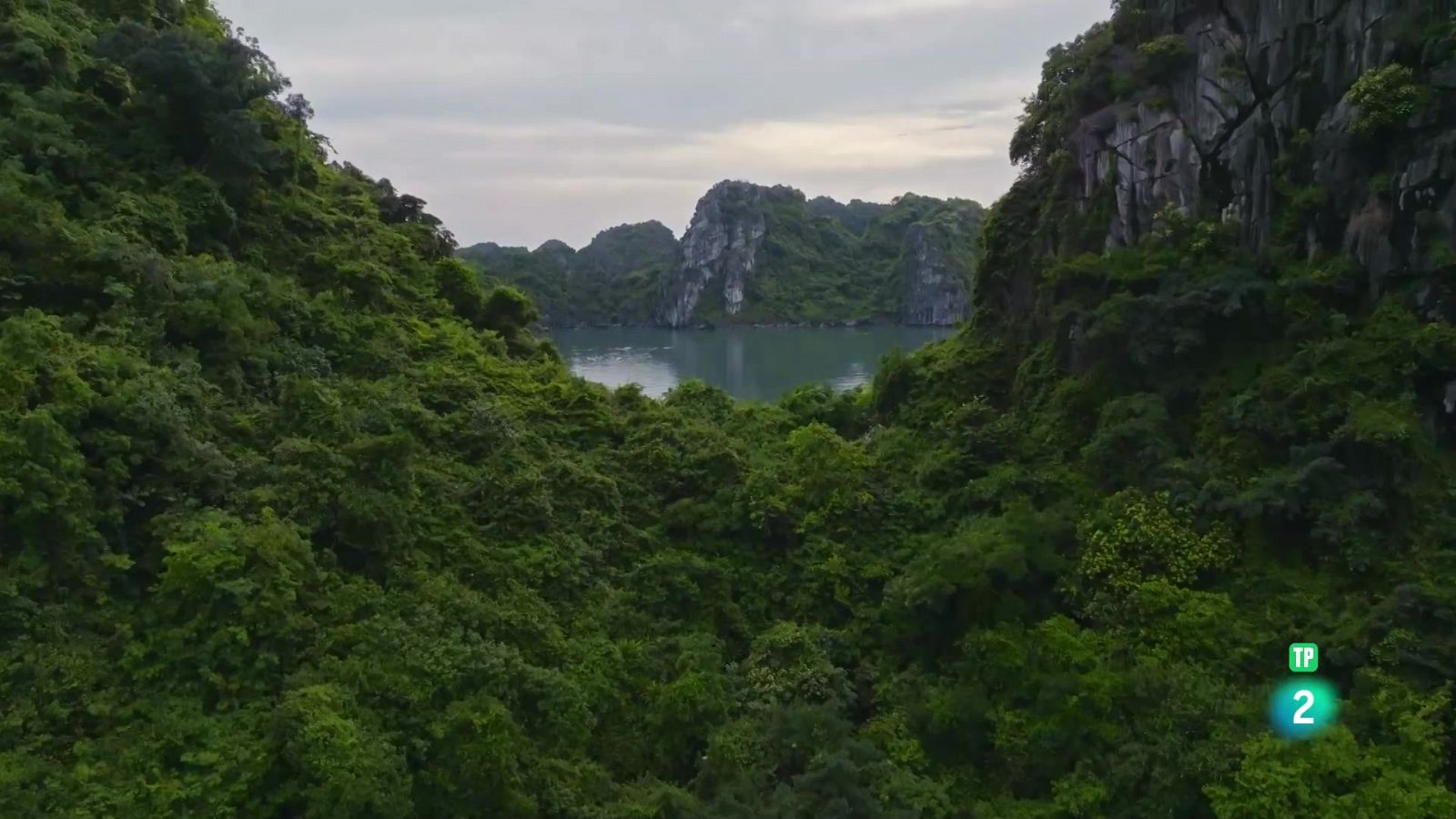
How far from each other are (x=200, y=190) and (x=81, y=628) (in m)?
7.20

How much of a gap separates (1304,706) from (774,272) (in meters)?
73.4

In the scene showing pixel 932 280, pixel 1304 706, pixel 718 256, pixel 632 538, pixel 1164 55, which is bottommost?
pixel 1304 706

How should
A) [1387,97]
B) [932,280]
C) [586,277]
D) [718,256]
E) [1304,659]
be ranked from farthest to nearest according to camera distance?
[586,277]
[718,256]
[932,280]
[1387,97]
[1304,659]

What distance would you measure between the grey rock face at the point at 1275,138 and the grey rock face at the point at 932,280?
57.0 metres

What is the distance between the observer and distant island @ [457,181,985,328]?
73.1 m

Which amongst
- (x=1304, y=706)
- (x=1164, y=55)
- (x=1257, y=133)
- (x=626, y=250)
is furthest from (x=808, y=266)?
(x=1304, y=706)

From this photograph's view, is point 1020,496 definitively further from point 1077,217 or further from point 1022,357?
point 1077,217

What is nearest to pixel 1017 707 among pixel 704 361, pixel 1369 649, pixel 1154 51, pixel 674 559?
pixel 1369 649

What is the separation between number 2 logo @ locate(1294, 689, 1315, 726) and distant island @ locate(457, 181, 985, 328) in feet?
207

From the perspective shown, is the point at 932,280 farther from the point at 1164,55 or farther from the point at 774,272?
the point at 1164,55

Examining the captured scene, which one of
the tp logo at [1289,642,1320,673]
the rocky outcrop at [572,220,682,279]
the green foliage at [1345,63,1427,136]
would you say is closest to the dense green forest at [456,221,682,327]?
the rocky outcrop at [572,220,682,279]

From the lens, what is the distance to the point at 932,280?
72062mm

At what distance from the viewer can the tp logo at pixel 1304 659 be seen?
8.29 m

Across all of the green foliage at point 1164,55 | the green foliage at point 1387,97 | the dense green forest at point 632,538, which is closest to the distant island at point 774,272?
the dense green forest at point 632,538
